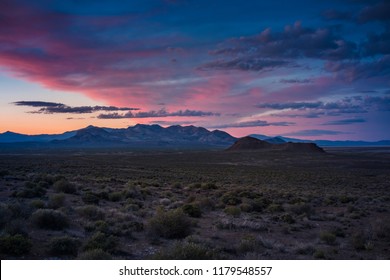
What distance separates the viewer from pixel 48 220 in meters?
12.3

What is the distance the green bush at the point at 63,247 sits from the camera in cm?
962

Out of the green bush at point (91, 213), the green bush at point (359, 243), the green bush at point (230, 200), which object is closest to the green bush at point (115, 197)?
the green bush at point (91, 213)

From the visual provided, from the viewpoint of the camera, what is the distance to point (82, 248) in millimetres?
9844

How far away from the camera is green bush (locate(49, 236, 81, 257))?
9.62 metres

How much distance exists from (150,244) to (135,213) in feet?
17.6

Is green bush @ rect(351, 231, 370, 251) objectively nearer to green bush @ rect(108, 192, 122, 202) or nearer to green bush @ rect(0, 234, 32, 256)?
green bush @ rect(0, 234, 32, 256)

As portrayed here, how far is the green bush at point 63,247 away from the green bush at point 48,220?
2664mm

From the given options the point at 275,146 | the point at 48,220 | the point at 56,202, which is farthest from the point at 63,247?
the point at 275,146

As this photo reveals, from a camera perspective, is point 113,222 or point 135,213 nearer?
point 113,222

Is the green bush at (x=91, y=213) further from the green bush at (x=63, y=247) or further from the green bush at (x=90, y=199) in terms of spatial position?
the green bush at (x=63, y=247)

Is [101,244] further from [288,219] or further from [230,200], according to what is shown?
[230,200]

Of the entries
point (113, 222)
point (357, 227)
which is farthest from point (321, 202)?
point (113, 222)

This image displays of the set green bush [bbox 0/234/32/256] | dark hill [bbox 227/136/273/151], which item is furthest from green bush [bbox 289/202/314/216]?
dark hill [bbox 227/136/273/151]

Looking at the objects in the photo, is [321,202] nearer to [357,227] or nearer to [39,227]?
[357,227]
